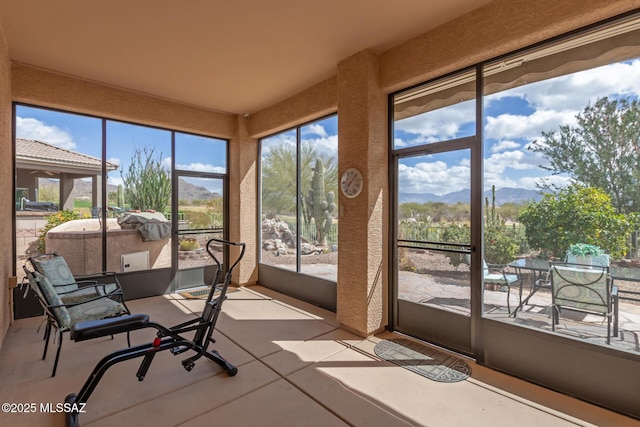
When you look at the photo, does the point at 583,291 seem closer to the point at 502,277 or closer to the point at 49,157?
the point at 502,277

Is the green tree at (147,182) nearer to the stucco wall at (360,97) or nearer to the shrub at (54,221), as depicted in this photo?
the stucco wall at (360,97)

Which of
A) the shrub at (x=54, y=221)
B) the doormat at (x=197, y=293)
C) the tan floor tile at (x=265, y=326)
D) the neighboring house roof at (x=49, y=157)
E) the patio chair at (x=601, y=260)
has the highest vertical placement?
the neighboring house roof at (x=49, y=157)

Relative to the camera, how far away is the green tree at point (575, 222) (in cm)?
224

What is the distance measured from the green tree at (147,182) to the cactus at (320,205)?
95.6 inches

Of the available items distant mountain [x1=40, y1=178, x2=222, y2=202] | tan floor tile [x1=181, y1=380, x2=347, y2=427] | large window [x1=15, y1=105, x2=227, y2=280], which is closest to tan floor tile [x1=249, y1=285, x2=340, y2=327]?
large window [x1=15, y1=105, x2=227, y2=280]

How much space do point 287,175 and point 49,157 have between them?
3.26m

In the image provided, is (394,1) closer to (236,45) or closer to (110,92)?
(236,45)

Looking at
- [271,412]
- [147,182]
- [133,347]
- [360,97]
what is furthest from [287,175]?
[271,412]

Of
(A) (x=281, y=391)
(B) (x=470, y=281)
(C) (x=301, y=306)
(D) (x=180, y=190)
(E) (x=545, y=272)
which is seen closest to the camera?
(A) (x=281, y=391)

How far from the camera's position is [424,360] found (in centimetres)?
286

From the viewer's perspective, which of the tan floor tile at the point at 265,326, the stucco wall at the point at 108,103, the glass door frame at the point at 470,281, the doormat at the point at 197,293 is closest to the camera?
the glass door frame at the point at 470,281

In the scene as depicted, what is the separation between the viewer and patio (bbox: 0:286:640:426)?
206 centimetres

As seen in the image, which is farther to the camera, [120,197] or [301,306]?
[120,197]

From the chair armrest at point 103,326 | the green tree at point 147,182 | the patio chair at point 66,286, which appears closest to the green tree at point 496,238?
the chair armrest at point 103,326
